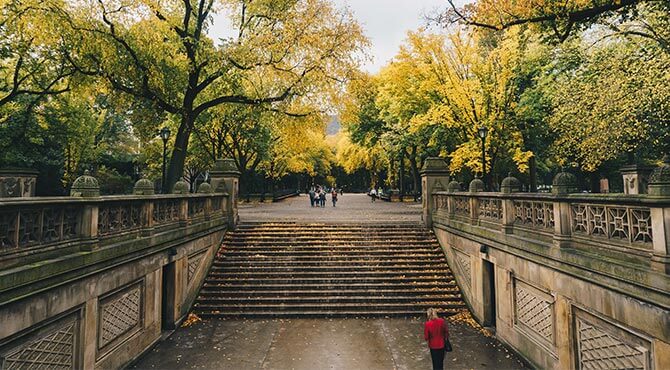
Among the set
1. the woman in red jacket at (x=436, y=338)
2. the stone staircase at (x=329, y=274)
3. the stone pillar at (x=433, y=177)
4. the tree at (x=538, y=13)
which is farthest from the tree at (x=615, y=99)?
the woman in red jacket at (x=436, y=338)

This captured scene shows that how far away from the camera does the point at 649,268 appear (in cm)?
477

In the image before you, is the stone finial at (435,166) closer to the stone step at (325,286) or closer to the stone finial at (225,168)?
the stone step at (325,286)

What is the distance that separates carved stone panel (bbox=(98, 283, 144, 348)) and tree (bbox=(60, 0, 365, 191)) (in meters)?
7.69

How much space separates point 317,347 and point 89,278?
5.07 m

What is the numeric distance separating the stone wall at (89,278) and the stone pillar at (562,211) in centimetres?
853

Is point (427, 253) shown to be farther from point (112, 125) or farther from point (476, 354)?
point (112, 125)

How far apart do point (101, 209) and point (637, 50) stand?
2139 cm

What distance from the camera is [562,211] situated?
6703 millimetres

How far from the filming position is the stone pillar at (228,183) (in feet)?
50.3

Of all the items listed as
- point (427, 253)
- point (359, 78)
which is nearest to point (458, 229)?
point (427, 253)

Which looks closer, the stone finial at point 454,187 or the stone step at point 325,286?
the stone step at point 325,286

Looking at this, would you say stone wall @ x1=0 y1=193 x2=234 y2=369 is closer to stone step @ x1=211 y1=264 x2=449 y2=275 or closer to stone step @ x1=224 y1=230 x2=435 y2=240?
stone step @ x1=211 y1=264 x2=449 y2=275

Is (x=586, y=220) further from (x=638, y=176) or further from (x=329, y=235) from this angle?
(x=329, y=235)

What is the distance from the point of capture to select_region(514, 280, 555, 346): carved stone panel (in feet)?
23.4
